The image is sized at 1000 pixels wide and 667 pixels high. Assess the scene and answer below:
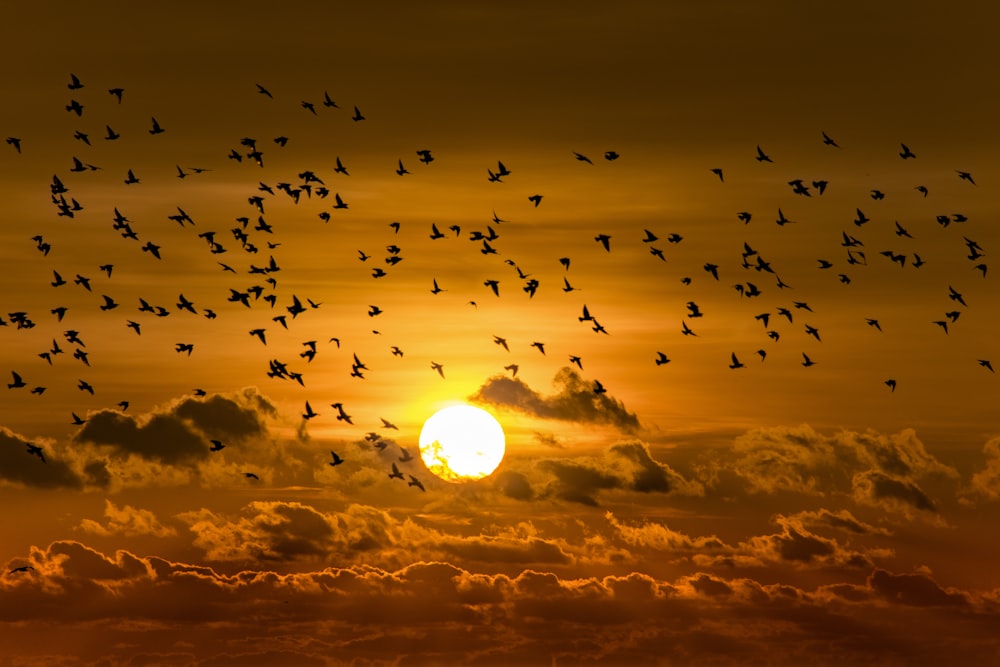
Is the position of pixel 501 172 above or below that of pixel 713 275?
above

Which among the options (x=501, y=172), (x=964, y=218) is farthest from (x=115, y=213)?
(x=964, y=218)

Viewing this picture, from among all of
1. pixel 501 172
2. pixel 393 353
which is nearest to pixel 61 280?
pixel 393 353

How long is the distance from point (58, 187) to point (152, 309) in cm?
1279

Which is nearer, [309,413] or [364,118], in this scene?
[364,118]

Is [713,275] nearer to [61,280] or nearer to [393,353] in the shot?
[393,353]

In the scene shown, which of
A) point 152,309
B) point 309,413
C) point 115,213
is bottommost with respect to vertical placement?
point 309,413

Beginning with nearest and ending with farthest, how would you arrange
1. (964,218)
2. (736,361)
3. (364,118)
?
(364,118), (964,218), (736,361)

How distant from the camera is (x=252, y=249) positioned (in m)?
132

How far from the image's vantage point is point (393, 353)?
13350 cm

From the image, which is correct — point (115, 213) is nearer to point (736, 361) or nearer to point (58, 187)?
point (58, 187)

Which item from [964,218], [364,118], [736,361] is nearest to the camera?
[364,118]

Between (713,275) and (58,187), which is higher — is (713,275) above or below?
below

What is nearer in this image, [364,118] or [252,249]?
[364,118]

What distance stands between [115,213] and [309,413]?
24.7 m
